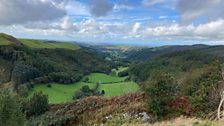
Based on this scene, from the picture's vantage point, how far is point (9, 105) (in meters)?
37.3

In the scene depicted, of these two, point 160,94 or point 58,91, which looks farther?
point 58,91

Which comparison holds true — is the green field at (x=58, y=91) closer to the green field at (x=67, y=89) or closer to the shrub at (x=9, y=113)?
the green field at (x=67, y=89)

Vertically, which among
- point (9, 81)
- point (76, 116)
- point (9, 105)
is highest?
point (9, 105)

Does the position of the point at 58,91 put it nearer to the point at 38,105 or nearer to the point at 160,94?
the point at 38,105

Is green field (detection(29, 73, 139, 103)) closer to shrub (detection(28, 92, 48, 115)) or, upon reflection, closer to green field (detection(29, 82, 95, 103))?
green field (detection(29, 82, 95, 103))

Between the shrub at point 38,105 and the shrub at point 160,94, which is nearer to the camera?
the shrub at point 160,94

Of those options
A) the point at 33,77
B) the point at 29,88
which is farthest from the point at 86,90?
the point at 33,77

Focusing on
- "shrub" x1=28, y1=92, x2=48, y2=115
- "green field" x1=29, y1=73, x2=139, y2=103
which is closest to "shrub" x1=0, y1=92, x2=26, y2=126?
"shrub" x1=28, y1=92, x2=48, y2=115

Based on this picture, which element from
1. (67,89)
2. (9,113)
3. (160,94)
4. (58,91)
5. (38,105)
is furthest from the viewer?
(67,89)

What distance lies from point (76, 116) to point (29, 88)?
271 ft

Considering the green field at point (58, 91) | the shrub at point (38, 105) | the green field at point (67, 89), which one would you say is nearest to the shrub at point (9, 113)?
the shrub at point (38, 105)

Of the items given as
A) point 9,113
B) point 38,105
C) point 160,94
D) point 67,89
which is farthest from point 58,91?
point 160,94

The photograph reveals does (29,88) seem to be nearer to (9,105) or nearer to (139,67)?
(139,67)

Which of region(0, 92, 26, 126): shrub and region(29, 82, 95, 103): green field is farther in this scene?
region(29, 82, 95, 103): green field
